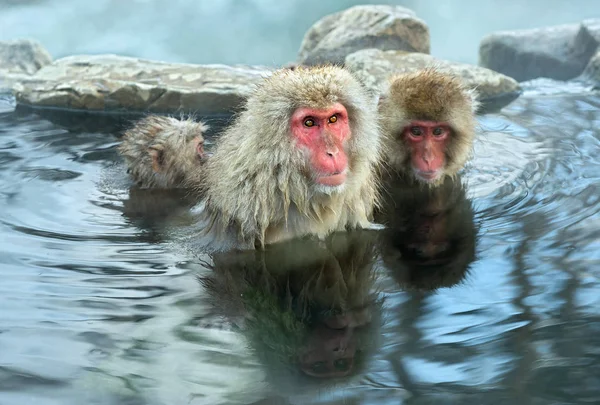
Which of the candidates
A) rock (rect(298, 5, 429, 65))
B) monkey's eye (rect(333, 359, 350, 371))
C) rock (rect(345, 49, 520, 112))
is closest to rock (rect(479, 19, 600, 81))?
rock (rect(298, 5, 429, 65))

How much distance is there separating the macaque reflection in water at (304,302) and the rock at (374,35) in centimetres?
552

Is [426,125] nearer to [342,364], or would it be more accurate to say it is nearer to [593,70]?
[342,364]

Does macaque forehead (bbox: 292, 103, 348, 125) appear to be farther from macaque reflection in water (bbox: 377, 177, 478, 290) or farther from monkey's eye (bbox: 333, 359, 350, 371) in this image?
monkey's eye (bbox: 333, 359, 350, 371)

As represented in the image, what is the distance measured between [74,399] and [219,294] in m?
0.99

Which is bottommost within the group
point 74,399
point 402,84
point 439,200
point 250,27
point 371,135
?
point 74,399

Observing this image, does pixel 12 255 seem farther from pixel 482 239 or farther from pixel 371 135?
pixel 482 239

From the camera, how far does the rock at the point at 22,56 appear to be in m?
9.70

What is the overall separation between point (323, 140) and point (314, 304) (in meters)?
0.82

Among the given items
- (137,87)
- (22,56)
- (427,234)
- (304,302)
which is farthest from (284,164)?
(22,56)

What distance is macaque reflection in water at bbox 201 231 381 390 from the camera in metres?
2.31

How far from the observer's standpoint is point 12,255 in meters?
3.40

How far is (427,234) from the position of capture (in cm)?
381

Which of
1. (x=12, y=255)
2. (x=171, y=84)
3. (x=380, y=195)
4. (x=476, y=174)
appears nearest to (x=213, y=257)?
(x=12, y=255)

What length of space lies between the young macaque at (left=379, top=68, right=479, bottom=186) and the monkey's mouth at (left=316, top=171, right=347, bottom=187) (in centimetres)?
118
